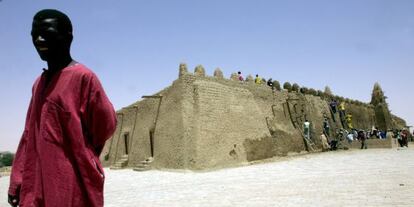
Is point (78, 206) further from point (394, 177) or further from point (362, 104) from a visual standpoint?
point (362, 104)

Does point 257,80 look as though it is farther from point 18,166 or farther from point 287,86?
point 18,166

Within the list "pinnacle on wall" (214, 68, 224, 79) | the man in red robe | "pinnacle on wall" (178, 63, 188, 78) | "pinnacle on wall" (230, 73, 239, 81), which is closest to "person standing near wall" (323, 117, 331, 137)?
"pinnacle on wall" (230, 73, 239, 81)

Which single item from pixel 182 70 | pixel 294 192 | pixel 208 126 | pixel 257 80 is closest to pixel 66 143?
pixel 294 192

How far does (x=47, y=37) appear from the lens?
281 cm

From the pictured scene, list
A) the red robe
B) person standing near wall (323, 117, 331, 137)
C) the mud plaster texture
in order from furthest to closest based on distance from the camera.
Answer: person standing near wall (323, 117, 331, 137) → the mud plaster texture → the red robe

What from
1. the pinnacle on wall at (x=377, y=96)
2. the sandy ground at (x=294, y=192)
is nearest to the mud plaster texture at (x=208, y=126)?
the sandy ground at (x=294, y=192)

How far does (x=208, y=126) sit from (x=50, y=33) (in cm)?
1472

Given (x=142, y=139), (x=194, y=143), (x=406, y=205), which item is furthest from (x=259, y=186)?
(x=142, y=139)

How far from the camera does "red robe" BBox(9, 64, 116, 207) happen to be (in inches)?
104

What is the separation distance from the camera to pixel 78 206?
2.63 metres

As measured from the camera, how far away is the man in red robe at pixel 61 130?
2645 mm

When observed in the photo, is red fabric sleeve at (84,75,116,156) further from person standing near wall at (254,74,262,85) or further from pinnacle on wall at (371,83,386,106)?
pinnacle on wall at (371,83,386,106)

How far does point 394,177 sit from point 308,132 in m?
14.4

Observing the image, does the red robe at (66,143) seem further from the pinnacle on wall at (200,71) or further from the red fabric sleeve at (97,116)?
the pinnacle on wall at (200,71)
